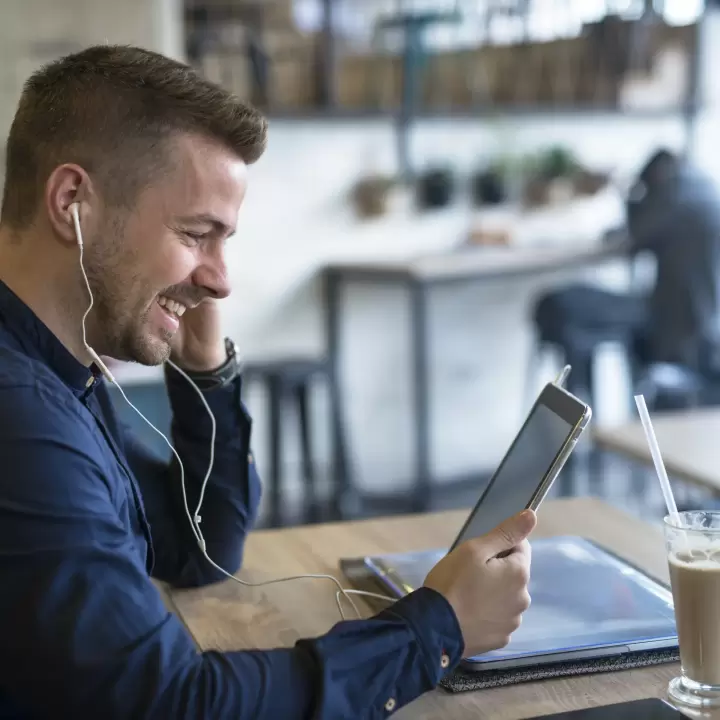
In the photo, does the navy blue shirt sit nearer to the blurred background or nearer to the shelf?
the blurred background

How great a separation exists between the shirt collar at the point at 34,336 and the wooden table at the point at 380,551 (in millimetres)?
324

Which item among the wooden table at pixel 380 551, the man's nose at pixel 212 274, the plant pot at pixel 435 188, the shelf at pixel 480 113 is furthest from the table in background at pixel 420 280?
the man's nose at pixel 212 274

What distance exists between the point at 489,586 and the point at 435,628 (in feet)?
0.20

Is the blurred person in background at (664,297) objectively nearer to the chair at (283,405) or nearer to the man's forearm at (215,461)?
the chair at (283,405)

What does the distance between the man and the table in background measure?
8.99 ft

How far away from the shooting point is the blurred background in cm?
392

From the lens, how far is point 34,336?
41.1 inches

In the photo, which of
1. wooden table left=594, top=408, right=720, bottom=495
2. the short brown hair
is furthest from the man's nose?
wooden table left=594, top=408, right=720, bottom=495

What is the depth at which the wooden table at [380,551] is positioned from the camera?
0.98m

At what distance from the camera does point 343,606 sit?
122 centimetres

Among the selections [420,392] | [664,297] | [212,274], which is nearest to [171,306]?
[212,274]

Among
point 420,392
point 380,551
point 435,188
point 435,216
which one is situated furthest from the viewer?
point 435,216

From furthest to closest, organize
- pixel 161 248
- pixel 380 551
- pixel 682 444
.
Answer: pixel 682 444
pixel 380 551
pixel 161 248

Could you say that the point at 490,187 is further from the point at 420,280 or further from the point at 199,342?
the point at 199,342
